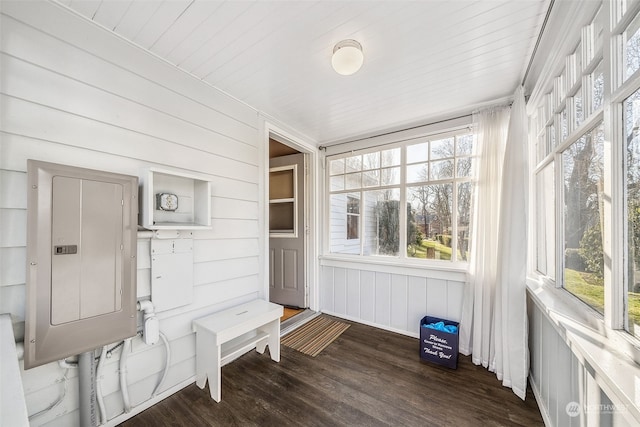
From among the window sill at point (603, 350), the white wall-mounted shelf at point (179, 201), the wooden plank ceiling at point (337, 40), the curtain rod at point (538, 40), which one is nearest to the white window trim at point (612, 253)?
the window sill at point (603, 350)

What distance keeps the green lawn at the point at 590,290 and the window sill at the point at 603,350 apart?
42 mm

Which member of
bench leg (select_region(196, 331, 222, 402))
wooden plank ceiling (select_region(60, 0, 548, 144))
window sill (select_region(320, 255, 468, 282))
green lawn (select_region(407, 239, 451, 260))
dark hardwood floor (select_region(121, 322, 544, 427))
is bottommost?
dark hardwood floor (select_region(121, 322, 544, 427))

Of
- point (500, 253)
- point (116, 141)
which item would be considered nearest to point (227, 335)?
point (116, 141)

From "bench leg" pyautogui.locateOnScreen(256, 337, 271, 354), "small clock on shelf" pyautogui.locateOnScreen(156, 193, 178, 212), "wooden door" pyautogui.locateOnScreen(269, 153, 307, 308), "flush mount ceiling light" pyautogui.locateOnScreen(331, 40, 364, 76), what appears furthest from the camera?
"wooden door" pyautogui.locateOnScreen(269, 153, 307, 308)

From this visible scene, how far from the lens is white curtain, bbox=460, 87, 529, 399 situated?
1.83 m

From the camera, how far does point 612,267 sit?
974mm

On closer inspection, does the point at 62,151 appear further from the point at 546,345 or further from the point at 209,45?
the point at 546,345

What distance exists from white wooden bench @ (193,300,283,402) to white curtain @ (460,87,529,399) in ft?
6.05

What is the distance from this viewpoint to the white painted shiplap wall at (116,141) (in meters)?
1.19

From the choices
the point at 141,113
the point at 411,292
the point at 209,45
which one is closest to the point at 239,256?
the point at 141,113

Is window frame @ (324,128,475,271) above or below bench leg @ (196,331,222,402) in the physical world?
above

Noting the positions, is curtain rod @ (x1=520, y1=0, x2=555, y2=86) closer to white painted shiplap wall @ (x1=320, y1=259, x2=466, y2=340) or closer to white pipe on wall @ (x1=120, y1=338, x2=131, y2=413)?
white painted shiplap wall @ (x1=320, y1=259, x2=466, y2=340)

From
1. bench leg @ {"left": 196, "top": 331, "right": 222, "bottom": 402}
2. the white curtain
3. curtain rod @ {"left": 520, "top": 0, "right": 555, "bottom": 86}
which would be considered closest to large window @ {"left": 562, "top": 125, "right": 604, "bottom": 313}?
A: the white curtain

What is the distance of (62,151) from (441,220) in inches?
122
